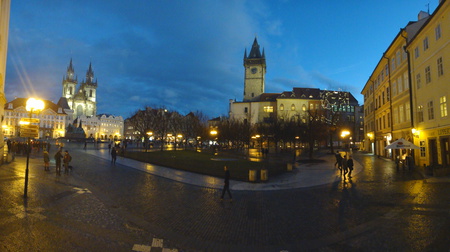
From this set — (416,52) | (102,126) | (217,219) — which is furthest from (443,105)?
(102,126)

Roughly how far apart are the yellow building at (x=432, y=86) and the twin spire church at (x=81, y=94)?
536ft

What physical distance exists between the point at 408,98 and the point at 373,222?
23489mm

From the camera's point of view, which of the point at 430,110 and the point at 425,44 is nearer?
the point at 430,110

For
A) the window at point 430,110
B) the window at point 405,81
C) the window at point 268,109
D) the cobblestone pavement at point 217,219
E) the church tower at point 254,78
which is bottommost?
the cobblestone pavement at point 217,219

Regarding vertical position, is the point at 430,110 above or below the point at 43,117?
below

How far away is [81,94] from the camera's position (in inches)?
6304

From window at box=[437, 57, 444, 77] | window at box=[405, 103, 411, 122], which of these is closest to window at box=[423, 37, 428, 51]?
window at box=[437, 57, 444, 77]

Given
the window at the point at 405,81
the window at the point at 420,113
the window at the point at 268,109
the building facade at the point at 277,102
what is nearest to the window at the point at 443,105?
the window at the point at 420,113

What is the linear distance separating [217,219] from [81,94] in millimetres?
174945

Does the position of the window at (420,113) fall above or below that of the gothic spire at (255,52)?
below

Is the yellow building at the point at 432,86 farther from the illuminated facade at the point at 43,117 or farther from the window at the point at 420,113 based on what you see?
the illuminated facade at the point at 43,117

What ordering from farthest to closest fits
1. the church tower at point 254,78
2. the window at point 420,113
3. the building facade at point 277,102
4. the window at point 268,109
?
the church tower at point 254,78
the window at point 268,109
the building facade at point 277,102
the window at point 420,113

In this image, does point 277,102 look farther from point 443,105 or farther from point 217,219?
point 217,219

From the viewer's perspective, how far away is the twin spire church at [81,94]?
159 m
